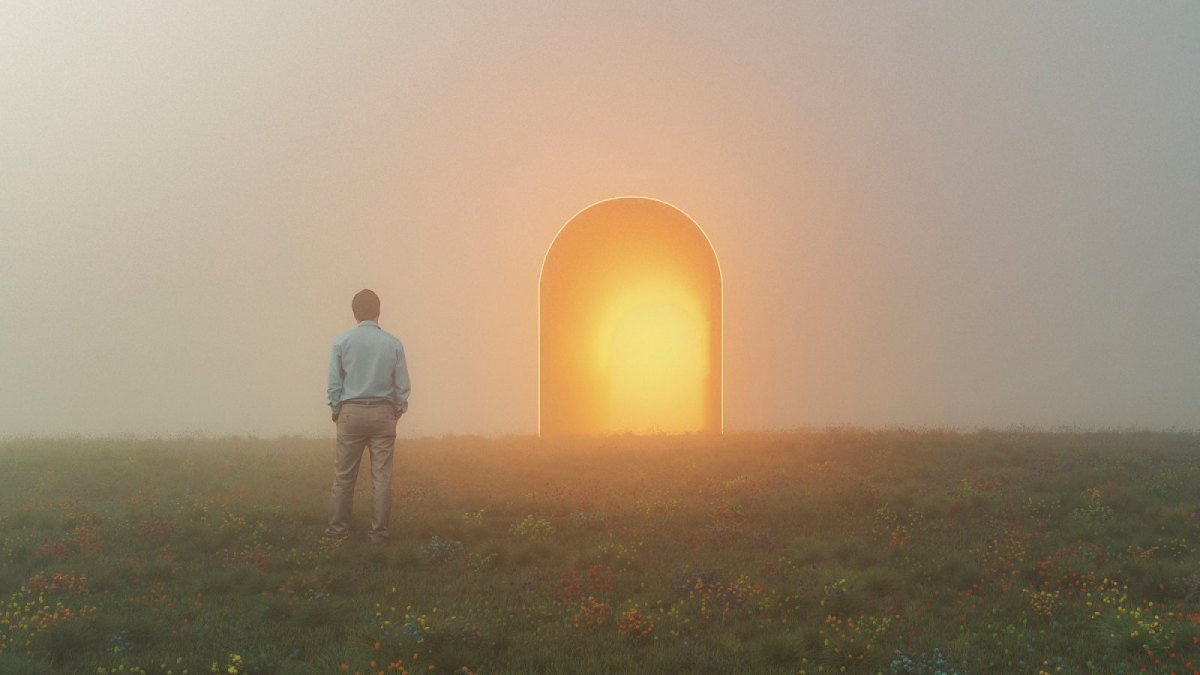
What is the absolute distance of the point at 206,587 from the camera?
9852mm

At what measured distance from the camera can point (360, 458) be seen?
11.8 metres

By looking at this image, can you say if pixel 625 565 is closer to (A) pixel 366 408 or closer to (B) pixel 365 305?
(A) pixel 366 408

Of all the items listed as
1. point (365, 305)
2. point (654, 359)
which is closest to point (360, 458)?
point (365, 305)

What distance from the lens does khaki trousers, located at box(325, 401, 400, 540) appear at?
1180cm

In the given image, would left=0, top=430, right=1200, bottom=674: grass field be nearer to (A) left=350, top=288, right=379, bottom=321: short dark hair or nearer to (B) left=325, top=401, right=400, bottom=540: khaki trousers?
(B) left=325, top=401, right=400, bottom=540: khaki trousers

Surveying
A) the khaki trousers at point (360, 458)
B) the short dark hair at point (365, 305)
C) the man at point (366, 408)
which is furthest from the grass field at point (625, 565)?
the short dark hair at point (365, 305)

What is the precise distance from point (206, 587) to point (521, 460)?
885 centimetres

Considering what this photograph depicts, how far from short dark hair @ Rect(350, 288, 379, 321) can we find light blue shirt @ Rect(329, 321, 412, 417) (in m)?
0.21

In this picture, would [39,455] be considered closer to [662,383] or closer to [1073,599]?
[662,383]

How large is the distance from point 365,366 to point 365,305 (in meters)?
0.93

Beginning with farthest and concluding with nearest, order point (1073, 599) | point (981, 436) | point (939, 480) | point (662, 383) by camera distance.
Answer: point (662, 383)
point (981, 436)
point (939, 480)
point (1073, 599)

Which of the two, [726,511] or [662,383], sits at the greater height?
[662,383]

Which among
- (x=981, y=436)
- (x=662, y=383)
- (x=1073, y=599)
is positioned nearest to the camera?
(x=1073, y=599)

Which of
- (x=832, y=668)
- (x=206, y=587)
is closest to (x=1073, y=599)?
(x=832, y=668)
